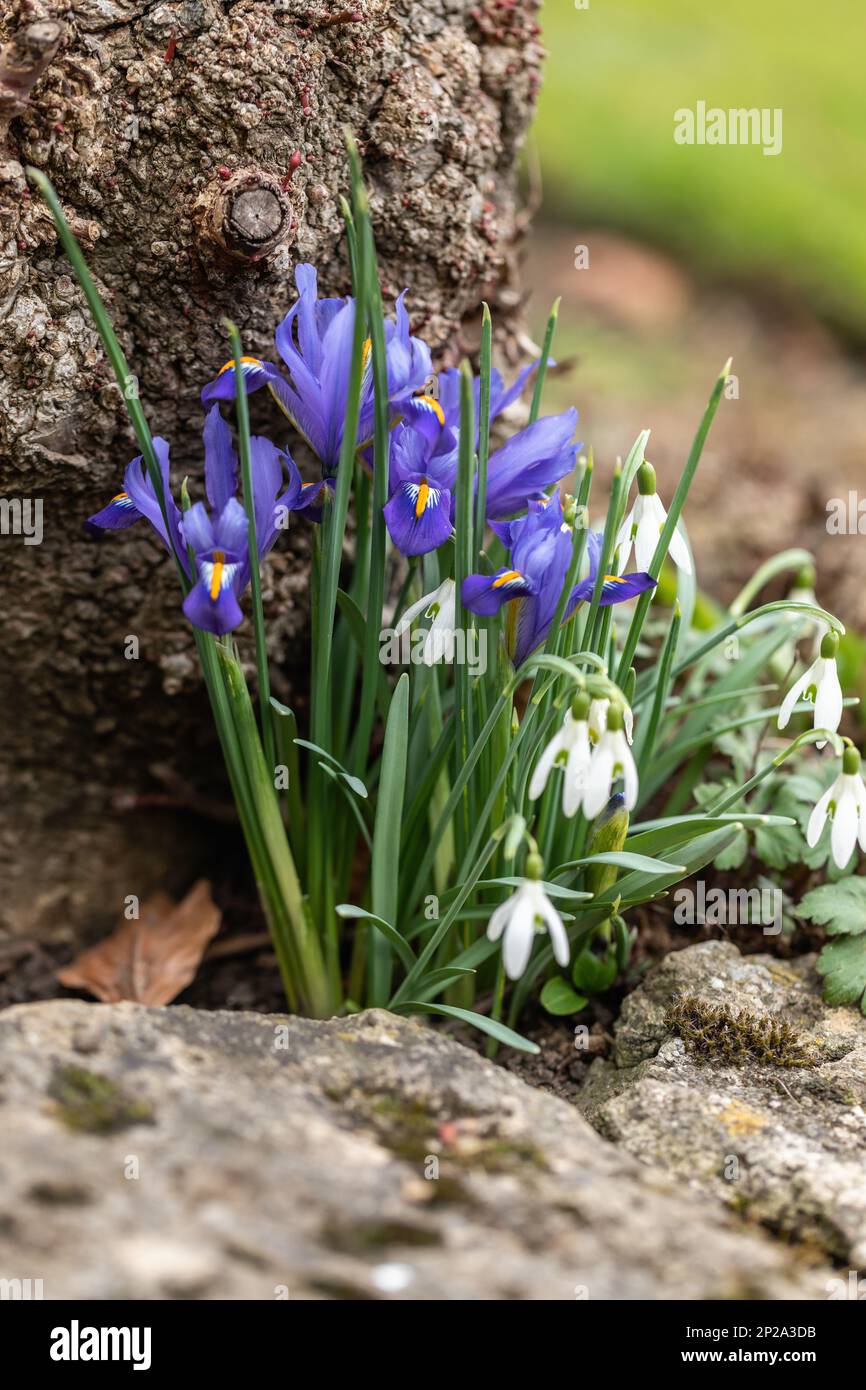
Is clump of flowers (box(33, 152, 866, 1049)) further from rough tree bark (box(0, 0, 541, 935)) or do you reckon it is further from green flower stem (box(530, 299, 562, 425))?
rough tree bark (box(0, 0, 541, 935))

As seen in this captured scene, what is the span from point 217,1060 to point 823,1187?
0.88 m

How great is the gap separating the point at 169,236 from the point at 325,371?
1.67 feet

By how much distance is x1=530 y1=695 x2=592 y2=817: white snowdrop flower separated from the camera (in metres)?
1.55

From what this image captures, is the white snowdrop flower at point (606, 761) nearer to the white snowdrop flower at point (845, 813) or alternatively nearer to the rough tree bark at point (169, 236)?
the white snowdrop flower at point (845, 813)

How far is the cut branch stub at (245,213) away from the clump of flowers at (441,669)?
172 mm

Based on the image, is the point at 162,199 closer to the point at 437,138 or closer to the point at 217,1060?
the point at 437,138

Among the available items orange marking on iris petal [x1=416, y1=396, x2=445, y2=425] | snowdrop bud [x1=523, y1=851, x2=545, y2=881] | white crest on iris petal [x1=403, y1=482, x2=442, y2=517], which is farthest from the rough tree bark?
snowdrop bud [x1=523, y1=851, x2=545, y2=881]

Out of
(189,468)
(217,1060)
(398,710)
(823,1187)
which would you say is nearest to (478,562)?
(398,710)

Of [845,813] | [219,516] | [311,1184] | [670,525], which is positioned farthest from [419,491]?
[311,1184]

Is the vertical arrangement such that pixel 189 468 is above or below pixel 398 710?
above

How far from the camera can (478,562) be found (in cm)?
187

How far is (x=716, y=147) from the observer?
5629mm

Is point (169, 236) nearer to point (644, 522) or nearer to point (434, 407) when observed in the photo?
point (434, 407)
